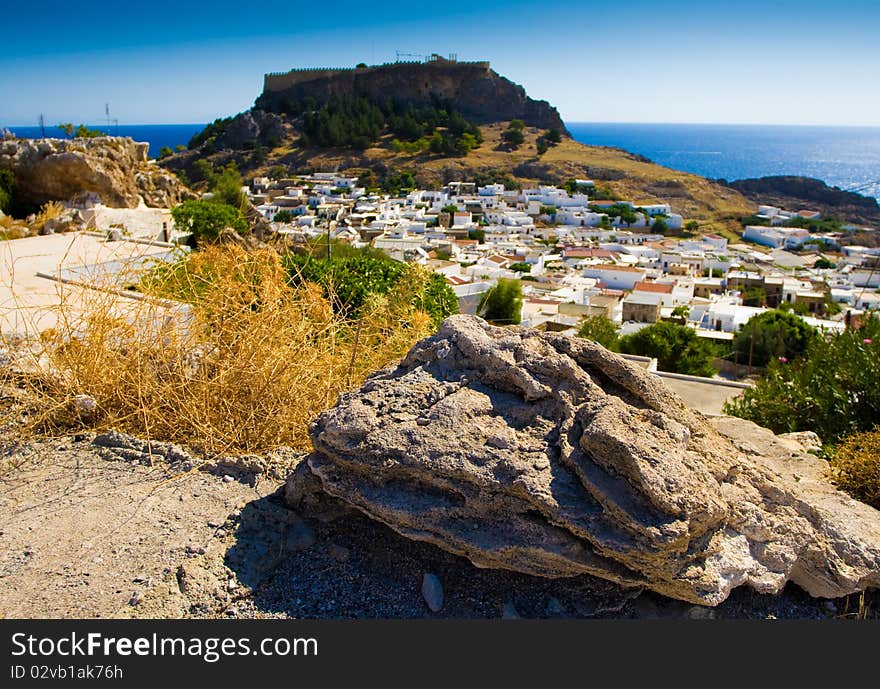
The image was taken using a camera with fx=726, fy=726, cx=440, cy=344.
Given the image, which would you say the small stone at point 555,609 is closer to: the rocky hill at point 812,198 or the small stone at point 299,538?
the small stone at point 299,538

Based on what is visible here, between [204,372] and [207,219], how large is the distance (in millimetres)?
8808

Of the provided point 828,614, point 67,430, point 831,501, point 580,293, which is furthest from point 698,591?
point 580,293

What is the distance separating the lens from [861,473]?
315 cm

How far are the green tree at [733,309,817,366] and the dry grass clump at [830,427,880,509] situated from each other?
1473cm

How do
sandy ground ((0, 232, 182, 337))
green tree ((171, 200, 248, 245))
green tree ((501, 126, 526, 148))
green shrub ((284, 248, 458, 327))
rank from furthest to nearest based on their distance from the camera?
green tree ((501, 126, 526, 148))
green tree ((171, 200, 248, 245))
green shrub ((284, 248, 458, 327))
sandy ground ((0, 232, 182, 337))

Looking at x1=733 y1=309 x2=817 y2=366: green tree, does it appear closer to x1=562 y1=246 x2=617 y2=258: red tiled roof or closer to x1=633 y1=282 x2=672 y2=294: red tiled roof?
x1=633 y1=282 x2=672 y2=294: red tiled roof

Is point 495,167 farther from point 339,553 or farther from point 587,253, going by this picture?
point 339,553

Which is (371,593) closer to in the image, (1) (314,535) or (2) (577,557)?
(1) (314,535)

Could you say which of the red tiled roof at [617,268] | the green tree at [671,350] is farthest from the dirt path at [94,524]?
the red tiled roof at [617,268]

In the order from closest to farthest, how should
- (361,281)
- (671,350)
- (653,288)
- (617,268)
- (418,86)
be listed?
1. (361,281)
2. (671,350)
3. (653,288)
4. (617,268)
5. (418,86)

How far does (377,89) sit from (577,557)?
83.4 meters

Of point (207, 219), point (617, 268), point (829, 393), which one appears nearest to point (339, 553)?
point (829, 393)

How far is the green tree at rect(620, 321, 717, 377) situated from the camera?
14977 mm

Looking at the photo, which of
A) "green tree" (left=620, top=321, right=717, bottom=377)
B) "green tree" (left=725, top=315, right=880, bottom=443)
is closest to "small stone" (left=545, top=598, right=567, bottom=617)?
"green tree" (left=725, top=315, right=880, bottom=443)
